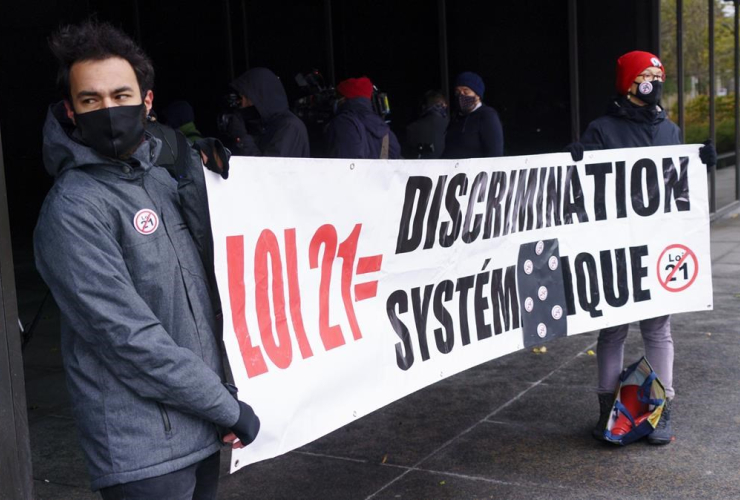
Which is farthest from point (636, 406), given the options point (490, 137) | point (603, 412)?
point (490, 137)

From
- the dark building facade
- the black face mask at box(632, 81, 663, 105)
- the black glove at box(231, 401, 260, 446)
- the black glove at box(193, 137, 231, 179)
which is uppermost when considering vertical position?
the dark building facade

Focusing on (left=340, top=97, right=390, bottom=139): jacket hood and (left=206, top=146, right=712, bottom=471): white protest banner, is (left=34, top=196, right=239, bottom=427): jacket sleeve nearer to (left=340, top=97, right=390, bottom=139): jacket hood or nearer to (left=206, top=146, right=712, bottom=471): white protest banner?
(left=206, top=146, right=712, bottom=471): white protest banner

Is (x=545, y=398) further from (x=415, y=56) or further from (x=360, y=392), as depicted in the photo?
(x=415, y=56)

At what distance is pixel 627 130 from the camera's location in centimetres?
516

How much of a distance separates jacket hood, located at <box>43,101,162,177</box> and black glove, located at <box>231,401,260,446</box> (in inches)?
27.4

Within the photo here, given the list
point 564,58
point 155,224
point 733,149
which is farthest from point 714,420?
point 733,149

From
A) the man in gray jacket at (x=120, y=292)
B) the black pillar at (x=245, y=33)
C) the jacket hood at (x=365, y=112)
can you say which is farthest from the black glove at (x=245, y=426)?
the black pillar at (x=245, y=33)

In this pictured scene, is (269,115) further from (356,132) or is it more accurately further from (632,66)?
(632,66)

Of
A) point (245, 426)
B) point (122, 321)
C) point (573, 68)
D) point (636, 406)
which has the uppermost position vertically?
point (573, 68)

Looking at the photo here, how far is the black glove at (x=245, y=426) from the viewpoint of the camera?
99.0 inches

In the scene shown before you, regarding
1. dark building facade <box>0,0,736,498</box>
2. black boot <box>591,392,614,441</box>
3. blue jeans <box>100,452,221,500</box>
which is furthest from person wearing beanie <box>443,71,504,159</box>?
blue jeans <box>100,452,221,500</box>

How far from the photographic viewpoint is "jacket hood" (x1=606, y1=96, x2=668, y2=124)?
506 cm

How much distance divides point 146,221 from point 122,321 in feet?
0.90

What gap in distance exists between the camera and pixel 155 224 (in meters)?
2.49
